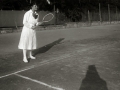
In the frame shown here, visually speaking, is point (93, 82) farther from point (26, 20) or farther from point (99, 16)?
point (99, 16)

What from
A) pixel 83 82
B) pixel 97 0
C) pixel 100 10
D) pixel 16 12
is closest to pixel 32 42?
pixel 83 82

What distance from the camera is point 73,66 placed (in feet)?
21.9

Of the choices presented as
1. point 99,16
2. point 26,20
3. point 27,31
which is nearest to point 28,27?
point 27,31

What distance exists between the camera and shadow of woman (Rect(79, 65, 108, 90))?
4806 millimetres

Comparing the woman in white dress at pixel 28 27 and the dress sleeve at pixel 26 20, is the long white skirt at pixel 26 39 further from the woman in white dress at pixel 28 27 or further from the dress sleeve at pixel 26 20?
the dress sleeve at pixel 26 20

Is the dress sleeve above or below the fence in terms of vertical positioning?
below

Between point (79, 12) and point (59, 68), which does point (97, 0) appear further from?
point (59, 68)

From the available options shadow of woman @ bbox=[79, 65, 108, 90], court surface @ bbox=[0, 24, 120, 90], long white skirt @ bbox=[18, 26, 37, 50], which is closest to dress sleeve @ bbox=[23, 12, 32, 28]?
long white skirt @ bbox=[18, 26, 37, 50]

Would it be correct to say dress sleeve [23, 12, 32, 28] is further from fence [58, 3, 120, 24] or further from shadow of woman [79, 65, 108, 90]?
fence [58, 3, 120, 24]

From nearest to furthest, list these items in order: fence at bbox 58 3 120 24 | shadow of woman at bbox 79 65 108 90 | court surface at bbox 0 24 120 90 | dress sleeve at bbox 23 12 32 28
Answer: shadow of woman at bbox 79 65 108 90 → court surface at bbox 0 24 120 90 → dress sleeve at bbox 23 12 32 28 → fence at bbox 58 3 120 24

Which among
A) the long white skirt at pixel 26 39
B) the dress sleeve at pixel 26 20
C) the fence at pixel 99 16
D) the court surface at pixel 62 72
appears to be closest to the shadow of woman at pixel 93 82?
the court surface at pixel 62 72

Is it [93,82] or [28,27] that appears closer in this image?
[93,82]

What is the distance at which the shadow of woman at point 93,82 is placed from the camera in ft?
15.8

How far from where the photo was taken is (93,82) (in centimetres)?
516
